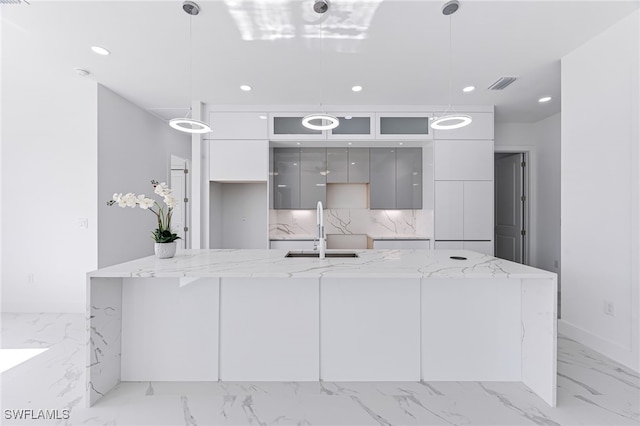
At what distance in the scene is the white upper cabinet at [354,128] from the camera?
4.00m

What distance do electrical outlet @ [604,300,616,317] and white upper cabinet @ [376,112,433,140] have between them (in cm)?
255

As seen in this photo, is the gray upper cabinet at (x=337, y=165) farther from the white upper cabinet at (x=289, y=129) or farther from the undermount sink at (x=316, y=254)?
the undermount sink at (x=316, y=254)

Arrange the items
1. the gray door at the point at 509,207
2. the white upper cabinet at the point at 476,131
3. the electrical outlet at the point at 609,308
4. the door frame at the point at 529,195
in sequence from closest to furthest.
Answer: the electrical outlet at the point at 609,308, the white upper cabinet at the point at 476,131, the door frame at the point at 529,195, the gray door at the point at 509,207

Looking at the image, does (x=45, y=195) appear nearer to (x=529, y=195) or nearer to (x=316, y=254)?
(x=316, y=254)

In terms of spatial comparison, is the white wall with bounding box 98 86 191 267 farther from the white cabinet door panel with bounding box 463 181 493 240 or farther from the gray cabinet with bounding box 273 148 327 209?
the white cabinet door panel with bounding box 463 181 493 240

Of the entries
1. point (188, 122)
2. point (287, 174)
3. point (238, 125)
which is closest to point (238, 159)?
point (238, 125)

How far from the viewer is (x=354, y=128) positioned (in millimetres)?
4012

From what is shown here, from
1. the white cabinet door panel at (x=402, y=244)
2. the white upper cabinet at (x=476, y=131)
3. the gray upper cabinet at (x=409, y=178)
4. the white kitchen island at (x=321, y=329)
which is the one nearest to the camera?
the white kitchen island at (x=321, y=329)

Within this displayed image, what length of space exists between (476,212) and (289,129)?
2866 millimetres

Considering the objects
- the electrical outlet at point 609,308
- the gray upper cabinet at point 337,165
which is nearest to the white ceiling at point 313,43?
the gray upper cabinet at point 337,165

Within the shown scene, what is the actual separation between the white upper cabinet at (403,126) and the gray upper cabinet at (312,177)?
0.93 metres

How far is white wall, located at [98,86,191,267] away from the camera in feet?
11.6

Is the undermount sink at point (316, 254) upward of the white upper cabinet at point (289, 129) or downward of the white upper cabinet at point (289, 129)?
downward

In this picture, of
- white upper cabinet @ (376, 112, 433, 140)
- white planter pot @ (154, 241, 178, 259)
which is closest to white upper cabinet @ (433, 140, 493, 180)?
white upper cabinet @ (376, 112, 433, 140)
